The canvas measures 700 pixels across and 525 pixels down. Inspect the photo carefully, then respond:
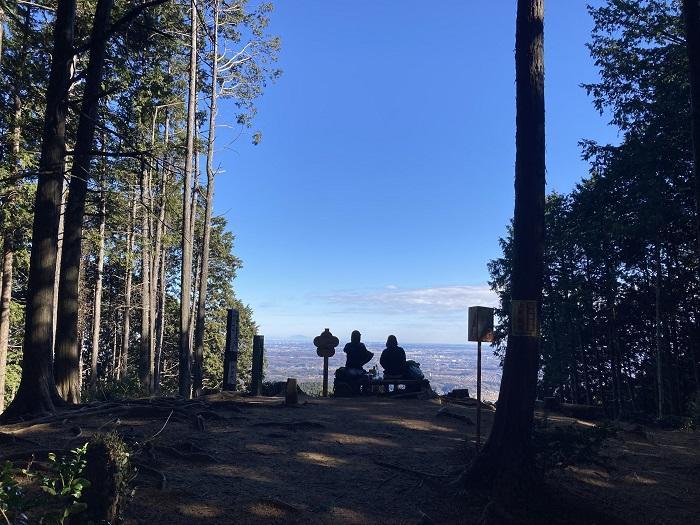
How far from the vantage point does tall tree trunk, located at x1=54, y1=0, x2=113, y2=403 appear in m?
10.4

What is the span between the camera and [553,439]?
21.9ft

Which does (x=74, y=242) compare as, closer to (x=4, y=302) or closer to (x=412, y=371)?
(x=4, y=302)

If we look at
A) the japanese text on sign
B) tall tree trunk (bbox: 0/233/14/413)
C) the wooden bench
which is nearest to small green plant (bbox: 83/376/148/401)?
tall tree trunk (bbox: 0/233/14/413)

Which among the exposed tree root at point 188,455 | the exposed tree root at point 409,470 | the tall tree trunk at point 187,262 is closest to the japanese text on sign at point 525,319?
the exposed tree root at point 409,470

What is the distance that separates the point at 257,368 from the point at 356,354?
318cm

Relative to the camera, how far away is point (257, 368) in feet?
50.2

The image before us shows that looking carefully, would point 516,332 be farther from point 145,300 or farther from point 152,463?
point 145,300

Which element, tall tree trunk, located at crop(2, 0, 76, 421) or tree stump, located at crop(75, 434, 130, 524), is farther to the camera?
tall tree trunk, located at crop(2, 0, 76, 421)

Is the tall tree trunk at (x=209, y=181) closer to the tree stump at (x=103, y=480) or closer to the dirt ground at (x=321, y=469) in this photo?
the dirt ground at (x=321, y=469)

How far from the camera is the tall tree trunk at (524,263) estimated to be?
6520 mm

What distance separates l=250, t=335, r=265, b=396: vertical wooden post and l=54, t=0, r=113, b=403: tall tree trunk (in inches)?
210

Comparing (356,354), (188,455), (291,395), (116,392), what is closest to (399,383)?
(356,354)

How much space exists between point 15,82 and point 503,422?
1235cm

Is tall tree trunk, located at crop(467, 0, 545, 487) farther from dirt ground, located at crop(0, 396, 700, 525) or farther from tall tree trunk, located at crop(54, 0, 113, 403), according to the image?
tall tree trunk, located at crop(54, 0, 113, 403)
